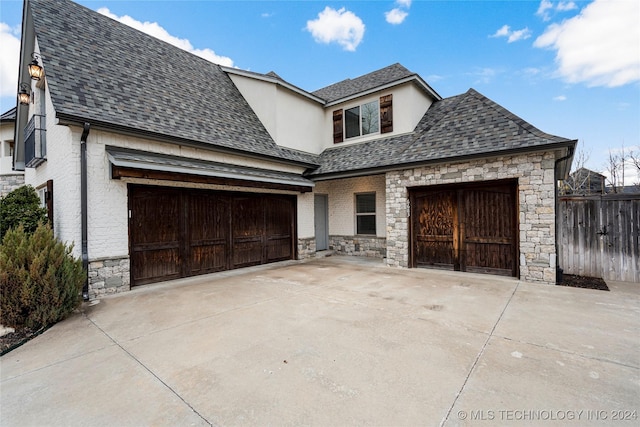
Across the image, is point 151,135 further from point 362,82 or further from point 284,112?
point 362,82

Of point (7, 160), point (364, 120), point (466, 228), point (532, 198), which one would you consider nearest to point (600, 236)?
point (532, 198)

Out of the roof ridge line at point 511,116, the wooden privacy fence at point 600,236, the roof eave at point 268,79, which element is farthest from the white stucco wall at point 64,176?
the wooden privacy fence at point 600,236

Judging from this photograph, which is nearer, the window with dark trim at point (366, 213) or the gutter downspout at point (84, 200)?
the gutter downspout at point (84, 200)

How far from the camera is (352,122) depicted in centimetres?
1092

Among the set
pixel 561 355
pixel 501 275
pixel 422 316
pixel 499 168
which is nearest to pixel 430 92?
pixel 499 168

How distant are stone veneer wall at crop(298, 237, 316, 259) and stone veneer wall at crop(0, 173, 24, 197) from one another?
14247 mm

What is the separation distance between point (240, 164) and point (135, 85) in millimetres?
3270

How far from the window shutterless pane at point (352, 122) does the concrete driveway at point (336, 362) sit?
727cm

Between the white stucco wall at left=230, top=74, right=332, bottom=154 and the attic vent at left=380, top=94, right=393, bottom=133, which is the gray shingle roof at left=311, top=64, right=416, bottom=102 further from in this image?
the white stucco wall at left=230, top=74, right=332, bottom=154

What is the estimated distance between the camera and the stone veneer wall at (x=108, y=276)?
5652 millimetres

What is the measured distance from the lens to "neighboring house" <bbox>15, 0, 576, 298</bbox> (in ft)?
19.3

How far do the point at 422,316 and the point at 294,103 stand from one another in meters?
8.95

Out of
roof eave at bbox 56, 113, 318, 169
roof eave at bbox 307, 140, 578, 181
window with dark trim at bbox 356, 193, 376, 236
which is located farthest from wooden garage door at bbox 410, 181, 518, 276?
roof eave at bbox 56, 113, 318, 169

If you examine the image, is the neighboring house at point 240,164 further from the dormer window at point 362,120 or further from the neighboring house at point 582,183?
the neighboring house at point 582,183
